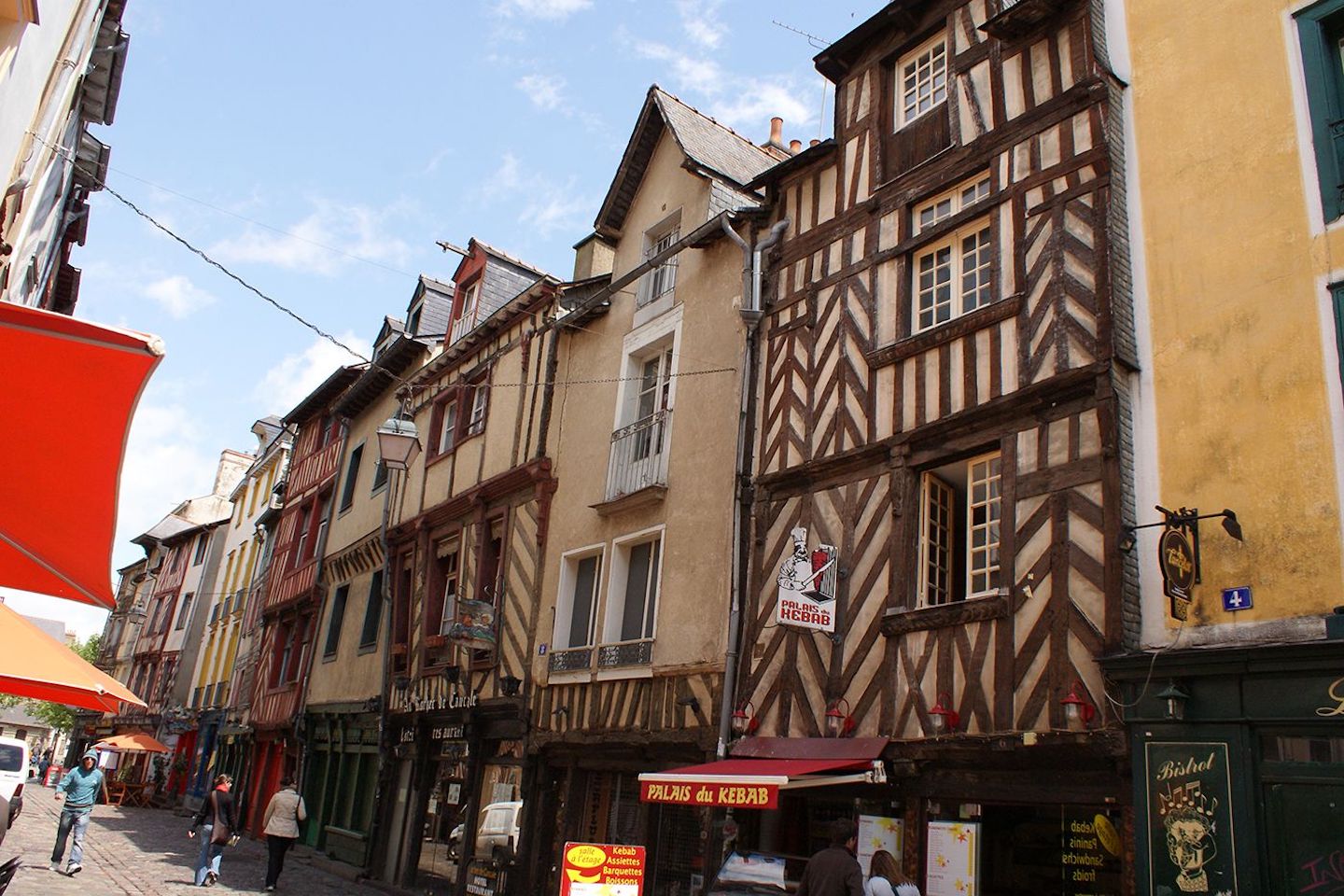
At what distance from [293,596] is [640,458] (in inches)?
535

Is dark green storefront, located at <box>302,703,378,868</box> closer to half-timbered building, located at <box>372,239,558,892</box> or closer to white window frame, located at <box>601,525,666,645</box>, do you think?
half-timbered building, located at <box>372,239,558,892</box>

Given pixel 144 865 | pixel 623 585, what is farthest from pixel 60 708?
pixel 623 585

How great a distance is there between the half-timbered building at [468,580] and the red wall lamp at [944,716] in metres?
6.52

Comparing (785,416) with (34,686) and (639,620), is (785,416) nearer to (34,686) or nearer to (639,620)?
(639,620)

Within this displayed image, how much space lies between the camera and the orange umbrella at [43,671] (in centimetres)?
486

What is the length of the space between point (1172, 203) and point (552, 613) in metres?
8.62

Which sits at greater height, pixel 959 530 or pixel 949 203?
pixel 949 203

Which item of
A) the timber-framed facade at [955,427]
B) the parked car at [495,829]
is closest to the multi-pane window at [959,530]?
the timber-framed facade at [955,427]

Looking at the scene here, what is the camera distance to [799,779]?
8211 mm

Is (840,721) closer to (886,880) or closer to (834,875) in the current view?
(886,880)

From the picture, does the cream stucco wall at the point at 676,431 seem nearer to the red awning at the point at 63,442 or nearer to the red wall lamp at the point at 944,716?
the red wall lamp at the point at 944,716

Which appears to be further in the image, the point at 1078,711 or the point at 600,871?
the point at 1078,711

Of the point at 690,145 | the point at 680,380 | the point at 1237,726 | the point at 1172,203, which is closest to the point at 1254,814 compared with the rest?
the point at 1237,726

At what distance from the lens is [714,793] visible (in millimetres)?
8445
